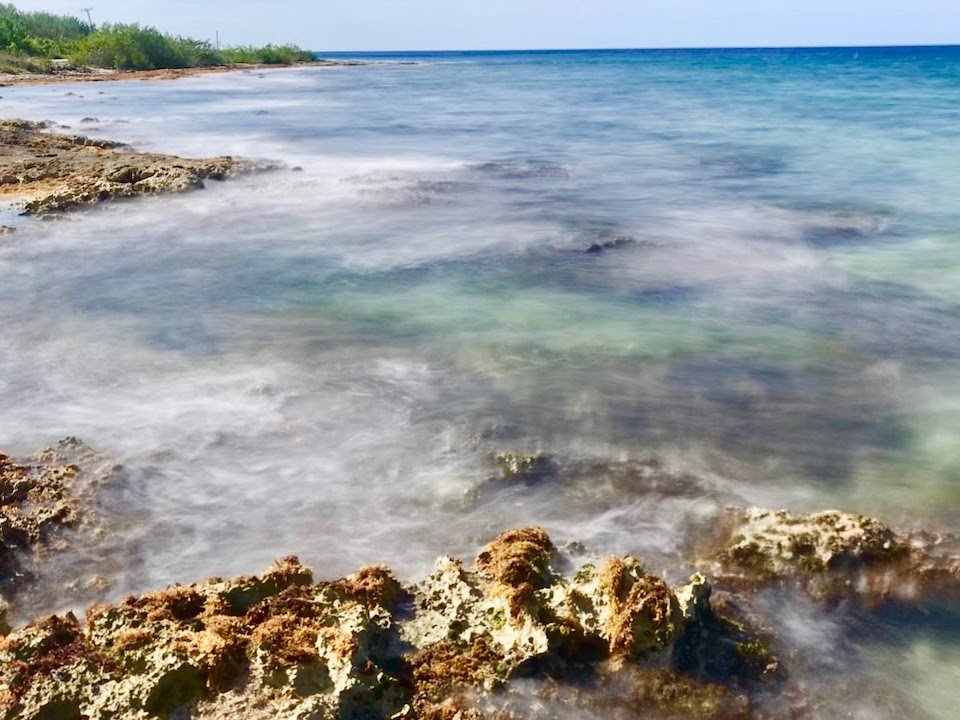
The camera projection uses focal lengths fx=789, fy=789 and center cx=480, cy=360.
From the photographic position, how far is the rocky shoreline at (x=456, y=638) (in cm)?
336

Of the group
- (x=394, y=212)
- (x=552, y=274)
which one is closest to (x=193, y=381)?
(x=552, y=274)

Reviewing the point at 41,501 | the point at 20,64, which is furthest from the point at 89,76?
the point at 41,501

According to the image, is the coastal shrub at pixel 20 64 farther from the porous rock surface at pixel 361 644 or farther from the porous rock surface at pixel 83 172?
the porous rock surface at pixel 361 644

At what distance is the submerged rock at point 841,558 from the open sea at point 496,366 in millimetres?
222

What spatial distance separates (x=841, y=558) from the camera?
14.7ft

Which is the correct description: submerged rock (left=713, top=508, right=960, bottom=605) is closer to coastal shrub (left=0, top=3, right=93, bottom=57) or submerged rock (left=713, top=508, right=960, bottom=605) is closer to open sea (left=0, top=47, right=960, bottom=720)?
open sea (left=0, top=47, right=960, bottom=720)

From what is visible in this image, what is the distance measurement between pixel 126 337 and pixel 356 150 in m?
14.5

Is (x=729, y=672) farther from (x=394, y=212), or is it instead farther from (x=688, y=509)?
(x=394, y=212)

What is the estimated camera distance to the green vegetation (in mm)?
58838

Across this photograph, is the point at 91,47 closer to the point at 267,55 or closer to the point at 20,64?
the point at 20,64

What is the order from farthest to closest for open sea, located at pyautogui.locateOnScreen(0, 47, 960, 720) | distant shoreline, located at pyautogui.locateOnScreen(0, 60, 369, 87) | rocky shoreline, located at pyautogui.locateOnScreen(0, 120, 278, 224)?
distant shoreline, located at pyautogui.locateOnScreen(0, 60, 369, 87)
rocky shoreline, located at pyautogui.locateOnScreen(0, 120, 278, 224)
open sea, located at pyautogui.locateOnScreen(0, 47, 960, 720)

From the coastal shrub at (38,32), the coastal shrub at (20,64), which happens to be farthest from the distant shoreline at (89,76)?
the coastal shrub at (38,32)

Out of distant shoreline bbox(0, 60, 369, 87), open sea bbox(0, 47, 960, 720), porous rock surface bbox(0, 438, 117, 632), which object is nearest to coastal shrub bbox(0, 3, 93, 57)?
distant shoreline bbox(0, 60, 369, 87)

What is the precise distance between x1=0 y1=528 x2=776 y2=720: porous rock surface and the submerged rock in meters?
0.68
